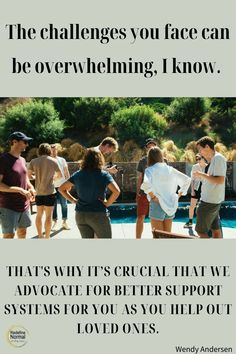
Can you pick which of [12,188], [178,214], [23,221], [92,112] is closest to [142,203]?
[23,221]

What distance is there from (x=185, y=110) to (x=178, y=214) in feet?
35.7

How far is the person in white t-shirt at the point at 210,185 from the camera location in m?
4.33

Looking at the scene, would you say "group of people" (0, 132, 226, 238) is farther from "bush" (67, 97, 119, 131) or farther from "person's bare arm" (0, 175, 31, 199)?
"bush" (67, 97, 119, 131)

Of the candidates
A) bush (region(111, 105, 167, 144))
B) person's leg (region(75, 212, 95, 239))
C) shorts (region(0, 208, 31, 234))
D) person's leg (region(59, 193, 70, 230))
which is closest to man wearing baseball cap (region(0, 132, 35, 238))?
shorts (region(0, 208, 31, 234))

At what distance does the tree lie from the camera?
20578mm

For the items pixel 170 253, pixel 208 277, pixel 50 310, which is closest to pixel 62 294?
pixel 50 310

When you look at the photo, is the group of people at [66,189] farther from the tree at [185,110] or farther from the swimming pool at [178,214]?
the tree at [185,110]

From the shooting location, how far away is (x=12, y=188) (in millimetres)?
4191

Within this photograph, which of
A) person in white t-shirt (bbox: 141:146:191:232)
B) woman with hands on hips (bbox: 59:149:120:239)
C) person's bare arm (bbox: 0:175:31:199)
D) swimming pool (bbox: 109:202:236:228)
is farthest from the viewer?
swimming pool (bbox: 109:202:236:228)

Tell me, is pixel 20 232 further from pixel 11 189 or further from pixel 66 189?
pixel 66 189

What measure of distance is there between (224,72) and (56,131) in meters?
13.3

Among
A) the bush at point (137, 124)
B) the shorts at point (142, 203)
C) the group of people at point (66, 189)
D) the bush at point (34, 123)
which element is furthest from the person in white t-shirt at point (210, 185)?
the bush at point (34, 123)

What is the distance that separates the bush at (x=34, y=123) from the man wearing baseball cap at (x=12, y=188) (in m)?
13.0

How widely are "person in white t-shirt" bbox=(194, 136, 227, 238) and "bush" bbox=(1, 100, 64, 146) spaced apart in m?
13.2
